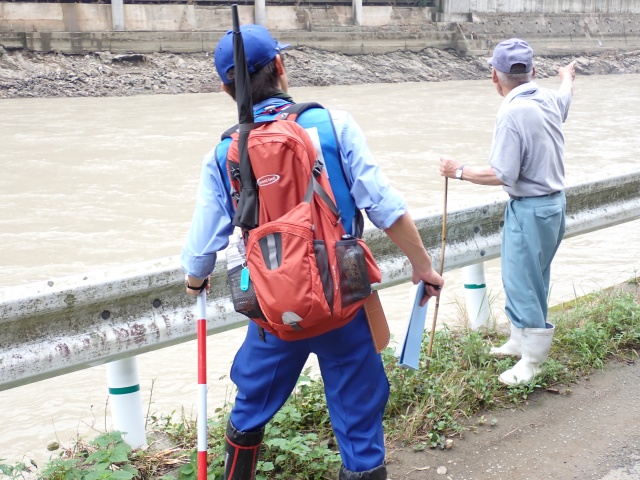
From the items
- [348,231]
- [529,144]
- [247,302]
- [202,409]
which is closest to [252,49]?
[348,231]

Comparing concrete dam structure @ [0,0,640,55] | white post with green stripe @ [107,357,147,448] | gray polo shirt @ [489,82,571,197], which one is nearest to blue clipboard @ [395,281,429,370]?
gray polo shirt @ [489,82,571,197]

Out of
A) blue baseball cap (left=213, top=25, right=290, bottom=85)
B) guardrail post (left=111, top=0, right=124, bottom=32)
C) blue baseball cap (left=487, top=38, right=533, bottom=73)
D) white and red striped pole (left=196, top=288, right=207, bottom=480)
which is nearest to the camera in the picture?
blue baseball cap (left=213, top=25, right=290, bottom=85)

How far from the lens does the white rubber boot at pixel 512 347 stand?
4066mm

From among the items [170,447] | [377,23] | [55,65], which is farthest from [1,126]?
[377,23]

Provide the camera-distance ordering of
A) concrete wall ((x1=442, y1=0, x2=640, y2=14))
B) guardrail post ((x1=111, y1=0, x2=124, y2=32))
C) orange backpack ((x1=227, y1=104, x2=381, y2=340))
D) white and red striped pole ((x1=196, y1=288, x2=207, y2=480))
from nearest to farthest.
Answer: orange backpack ((x1=227, y1=104, x2=381, y2=340)) → white and red striped pole ((x1=196, y1=288, x2=207, y2=480)) → guardrail post ((x1=111, y1=0, x2=124, y2=32)) → concrete wall ((x1=442, y1=0, x2=640, y2=14))

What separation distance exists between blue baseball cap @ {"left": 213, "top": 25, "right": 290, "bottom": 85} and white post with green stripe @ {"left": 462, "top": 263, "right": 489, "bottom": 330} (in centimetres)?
232

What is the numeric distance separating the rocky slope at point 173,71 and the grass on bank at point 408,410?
71.6 ft

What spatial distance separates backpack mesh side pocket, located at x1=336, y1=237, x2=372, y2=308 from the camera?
248cm

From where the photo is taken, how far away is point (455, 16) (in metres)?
36.7

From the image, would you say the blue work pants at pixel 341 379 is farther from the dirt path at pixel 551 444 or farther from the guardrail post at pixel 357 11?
the guardrail post at pixel 357 11

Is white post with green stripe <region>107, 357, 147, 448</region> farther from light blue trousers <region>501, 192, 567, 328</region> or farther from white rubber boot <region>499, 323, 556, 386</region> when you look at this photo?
light blue trousers <region>501, 192, 567, 328</region>

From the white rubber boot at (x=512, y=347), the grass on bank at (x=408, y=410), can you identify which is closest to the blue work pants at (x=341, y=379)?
the grass on bank at (x=408, y=410)

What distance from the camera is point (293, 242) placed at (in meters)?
2.38

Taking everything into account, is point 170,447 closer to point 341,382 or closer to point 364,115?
point 341,382
